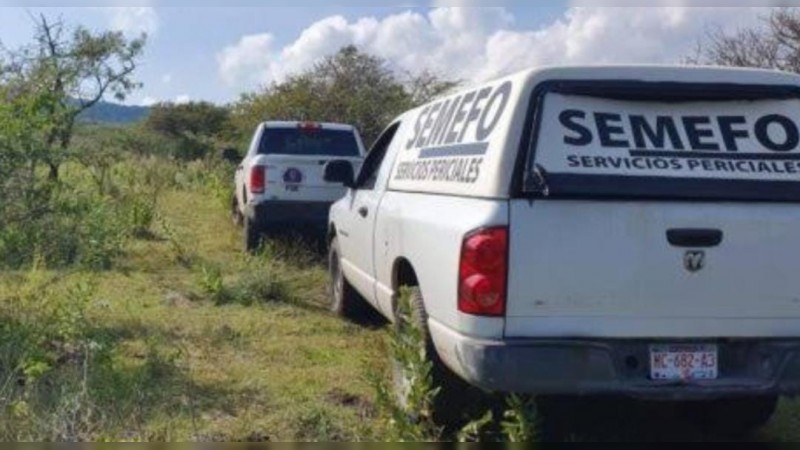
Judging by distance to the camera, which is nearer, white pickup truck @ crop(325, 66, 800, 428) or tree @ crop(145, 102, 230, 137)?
white pickup truck @ crop(325, 66, 800, 428)

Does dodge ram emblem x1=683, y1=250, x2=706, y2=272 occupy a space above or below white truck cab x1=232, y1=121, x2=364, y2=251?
above

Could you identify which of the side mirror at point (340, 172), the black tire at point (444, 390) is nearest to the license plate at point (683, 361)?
the black tire at point (444, 390)

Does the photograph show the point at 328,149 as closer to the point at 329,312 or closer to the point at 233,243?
the point at 233,243

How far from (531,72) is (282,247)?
6811 mm

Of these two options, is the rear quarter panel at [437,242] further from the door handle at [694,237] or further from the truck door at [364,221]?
the door handle at [694,237]

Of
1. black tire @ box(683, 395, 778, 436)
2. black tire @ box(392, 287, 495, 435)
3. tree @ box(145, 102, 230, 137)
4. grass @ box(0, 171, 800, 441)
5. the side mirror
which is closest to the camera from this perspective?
black tire @ box(392, 287, 495, 435)

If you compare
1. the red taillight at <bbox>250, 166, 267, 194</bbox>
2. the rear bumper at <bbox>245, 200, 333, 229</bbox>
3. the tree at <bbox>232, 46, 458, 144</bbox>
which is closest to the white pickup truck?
the rear bumper at <bbox>245, 200, 333, 229</bbox>

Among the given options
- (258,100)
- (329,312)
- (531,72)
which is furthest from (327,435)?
(258,100)

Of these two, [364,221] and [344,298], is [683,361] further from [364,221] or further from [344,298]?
[344,298]

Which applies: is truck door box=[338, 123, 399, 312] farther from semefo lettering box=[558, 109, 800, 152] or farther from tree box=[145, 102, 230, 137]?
tree box=[145, 102, 230, 137]

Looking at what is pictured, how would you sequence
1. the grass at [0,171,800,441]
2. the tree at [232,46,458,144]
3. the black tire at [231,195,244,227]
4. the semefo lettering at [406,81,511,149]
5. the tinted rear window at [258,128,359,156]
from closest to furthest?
the semefo lettering at [406,81,511,149] < the grass at [0,171,800,441] < the tinted rear window at [258,128,359,156] < the black tire at [231,195,244,227] < the tree at [232,46,458,144]

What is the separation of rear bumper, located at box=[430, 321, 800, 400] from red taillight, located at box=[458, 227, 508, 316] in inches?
6.4

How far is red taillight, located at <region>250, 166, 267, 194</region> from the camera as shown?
10.5 meters

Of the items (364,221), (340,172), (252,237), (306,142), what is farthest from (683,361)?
(306,142)
